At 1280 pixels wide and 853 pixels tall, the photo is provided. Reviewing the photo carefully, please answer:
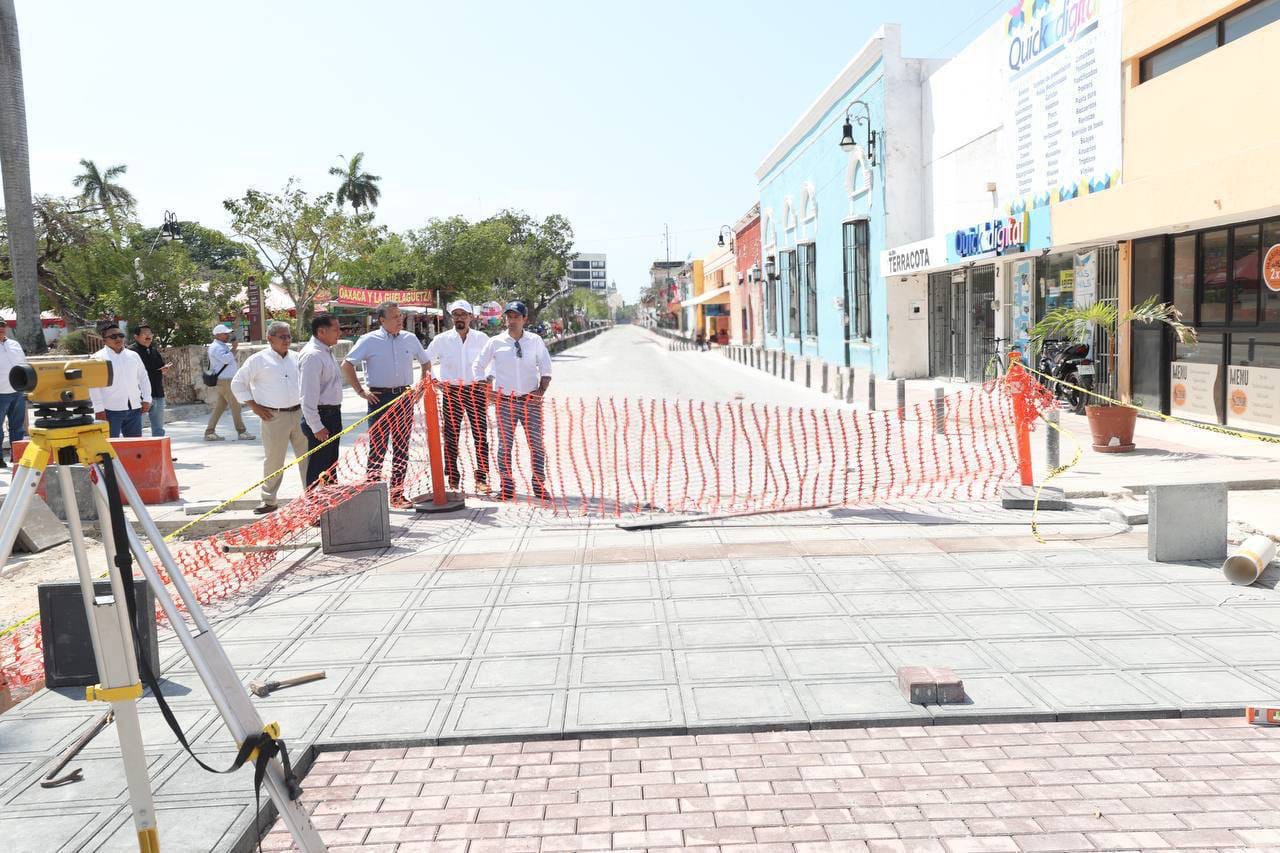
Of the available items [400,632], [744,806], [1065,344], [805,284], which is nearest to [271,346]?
[400,632]

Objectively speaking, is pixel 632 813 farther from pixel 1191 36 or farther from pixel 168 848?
pixel 1191 36

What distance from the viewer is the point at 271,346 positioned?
8469 millimetres

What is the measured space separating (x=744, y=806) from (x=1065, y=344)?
1308 cm

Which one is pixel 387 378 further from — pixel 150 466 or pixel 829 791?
pixel 829 791

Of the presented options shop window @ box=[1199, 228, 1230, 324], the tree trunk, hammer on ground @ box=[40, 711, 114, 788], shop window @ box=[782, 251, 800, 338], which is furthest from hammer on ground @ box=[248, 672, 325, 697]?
shop window @ box=[782, 251, 800, 338]

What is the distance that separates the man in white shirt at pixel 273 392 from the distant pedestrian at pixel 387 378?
0.49 metres

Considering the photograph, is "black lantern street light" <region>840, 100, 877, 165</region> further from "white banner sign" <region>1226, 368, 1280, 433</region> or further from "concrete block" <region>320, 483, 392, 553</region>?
"concrete block" <region>320, 483, 392, 553</region>

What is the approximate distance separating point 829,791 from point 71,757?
2950mm

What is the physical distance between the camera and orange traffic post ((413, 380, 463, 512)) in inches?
338

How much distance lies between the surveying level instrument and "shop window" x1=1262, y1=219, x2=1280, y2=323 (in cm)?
1213

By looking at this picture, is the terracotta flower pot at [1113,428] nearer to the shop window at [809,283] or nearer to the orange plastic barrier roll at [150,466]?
the orange plastic barrier roll at [150,466]

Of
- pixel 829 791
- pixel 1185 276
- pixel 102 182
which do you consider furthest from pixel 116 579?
pixel 102 182

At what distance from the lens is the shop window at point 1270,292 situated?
36.8 ft

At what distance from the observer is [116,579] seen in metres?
2.64
